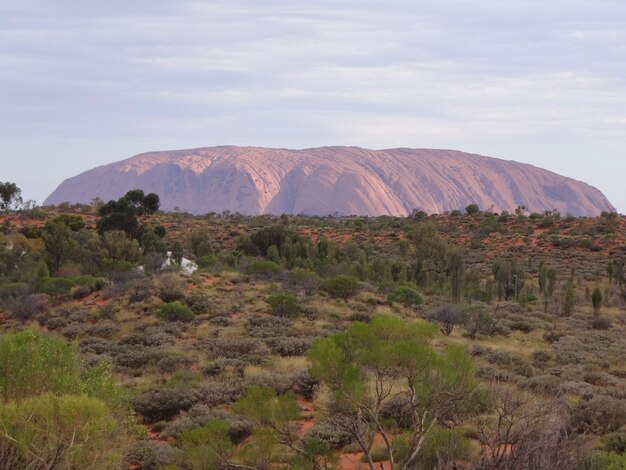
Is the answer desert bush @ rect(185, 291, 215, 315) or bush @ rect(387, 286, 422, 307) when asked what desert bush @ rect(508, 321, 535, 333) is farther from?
desert bush @ rect(185, 291, 215, 315)

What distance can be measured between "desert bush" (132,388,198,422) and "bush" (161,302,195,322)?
11.3 m

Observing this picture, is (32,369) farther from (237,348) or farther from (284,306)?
(284,306)

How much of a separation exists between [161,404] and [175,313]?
460 inches

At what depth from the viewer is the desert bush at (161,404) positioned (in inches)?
584

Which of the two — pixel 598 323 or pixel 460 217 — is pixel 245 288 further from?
pixel 460 217

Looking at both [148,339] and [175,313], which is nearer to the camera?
[148,339]

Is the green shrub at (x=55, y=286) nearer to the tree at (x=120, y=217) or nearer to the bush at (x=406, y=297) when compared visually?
the bush at (x=406, y=297)

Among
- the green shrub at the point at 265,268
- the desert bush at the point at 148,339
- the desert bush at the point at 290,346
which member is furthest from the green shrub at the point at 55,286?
the desert bush at the point at 290,346

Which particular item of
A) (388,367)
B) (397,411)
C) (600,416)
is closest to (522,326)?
(600,416)

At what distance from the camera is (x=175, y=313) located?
2650 cm

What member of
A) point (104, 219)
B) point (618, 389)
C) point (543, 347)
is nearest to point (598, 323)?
point (543, 347)

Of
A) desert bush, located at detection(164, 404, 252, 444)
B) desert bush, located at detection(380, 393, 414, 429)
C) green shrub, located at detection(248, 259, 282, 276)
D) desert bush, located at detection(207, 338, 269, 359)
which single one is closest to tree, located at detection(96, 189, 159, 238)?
green shrub, located at detection(248, 259, 282, 276)

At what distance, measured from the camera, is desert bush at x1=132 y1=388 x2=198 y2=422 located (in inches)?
584

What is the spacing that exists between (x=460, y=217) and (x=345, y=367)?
6249 cm
